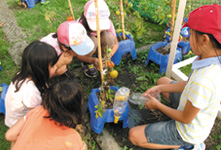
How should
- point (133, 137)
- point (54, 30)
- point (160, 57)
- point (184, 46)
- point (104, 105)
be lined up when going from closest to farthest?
point (133, 137)
point (104, 105)
point (160, 57)
point (184, 46)
point (54, 30)

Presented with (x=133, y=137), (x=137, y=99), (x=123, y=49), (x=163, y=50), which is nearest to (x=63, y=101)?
(x=133, y=137)

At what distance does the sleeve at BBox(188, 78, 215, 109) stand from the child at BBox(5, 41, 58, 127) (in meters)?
1.29

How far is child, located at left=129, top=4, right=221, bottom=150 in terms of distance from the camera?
1.24 meters

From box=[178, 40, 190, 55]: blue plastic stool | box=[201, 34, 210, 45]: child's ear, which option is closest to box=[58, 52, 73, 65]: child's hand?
box=[201, 34, 210, 45]: child's ear

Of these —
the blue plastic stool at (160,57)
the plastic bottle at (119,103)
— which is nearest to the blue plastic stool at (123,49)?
the blue plastic stool at (160,57)

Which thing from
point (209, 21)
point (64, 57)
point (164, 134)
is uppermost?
point (209, 21)

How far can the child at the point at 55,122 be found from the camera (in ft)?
4.25

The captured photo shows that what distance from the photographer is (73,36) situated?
2.02 meters

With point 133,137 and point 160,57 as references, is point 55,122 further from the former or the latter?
point 160,57

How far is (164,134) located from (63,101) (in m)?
0.94

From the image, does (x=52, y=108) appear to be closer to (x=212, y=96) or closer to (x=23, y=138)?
(x=23, y=138)

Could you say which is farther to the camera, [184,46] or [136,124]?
[184,46]

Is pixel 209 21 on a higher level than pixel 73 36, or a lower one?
higher

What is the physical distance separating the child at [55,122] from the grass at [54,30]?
0.61m
